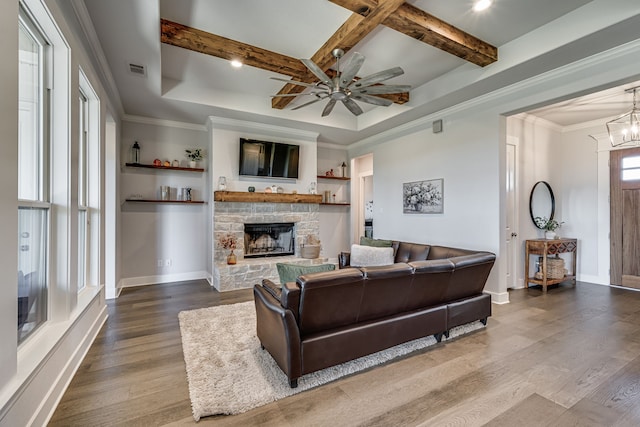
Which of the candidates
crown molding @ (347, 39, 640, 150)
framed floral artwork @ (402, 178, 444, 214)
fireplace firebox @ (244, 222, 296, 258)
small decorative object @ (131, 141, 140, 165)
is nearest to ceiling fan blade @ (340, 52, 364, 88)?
crown molding @ (347, 39, 640, 150)

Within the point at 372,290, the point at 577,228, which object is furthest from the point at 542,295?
the point at 372,290

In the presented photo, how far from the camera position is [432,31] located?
2785mm

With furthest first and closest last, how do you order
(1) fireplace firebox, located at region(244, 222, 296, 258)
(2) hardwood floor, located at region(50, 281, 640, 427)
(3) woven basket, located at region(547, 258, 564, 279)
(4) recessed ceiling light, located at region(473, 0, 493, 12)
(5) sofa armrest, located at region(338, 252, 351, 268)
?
(1) fireplace firebox, located at region(244, 222, 296, 258) < (3) woven basket, located at region(547, 258, 564, 279) < (5) sofa armrest, located at region(338, 252, 351, 268) < (4) recessed ceiling light, located at region(473, 0, 493, 12) < (2) hardwood floor, located at region(50, 281, 640, 427)

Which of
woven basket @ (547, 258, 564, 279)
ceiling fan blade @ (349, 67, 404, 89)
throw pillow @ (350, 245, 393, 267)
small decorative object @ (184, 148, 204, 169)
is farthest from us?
small decorative object @ (184, 148, 204, 169)

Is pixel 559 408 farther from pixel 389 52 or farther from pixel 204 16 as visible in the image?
pixel 204 16

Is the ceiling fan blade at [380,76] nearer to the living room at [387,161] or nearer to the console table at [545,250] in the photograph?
the living room at [387,161]

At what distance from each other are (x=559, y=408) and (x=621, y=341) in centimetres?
161

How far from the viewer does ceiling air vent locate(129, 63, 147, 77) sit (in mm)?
3299

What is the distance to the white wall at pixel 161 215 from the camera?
4852mm

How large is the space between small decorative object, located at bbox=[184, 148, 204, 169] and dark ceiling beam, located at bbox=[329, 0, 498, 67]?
3.78m

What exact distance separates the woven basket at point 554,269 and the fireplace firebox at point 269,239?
14.2ft

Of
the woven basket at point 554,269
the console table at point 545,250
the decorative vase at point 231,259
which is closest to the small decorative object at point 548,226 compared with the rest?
the console table at point 545,250

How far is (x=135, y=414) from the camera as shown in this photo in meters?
1.82

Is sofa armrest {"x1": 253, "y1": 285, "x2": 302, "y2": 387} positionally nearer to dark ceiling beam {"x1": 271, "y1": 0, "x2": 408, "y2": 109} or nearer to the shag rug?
the shag rug
